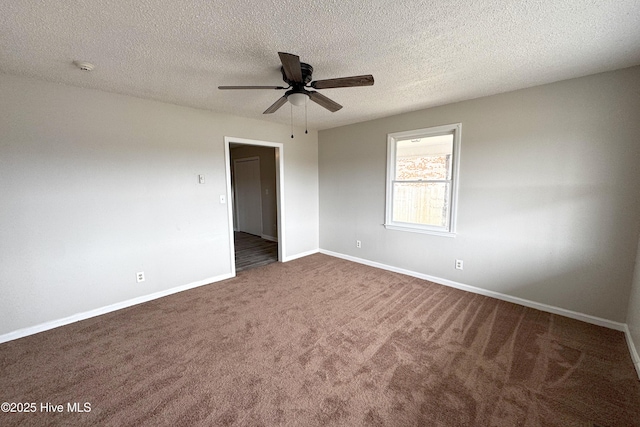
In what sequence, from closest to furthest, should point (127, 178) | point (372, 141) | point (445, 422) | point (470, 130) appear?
point (445, 422) < point (127, 178) < point (470, 130) < point (372, 141)

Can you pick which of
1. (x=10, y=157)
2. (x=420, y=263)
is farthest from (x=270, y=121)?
(x=420, y=263)

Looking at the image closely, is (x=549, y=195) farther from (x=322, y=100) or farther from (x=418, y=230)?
(x=322, y=100)

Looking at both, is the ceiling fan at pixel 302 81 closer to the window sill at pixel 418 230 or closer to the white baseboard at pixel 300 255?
the window sill at pixel 418 230

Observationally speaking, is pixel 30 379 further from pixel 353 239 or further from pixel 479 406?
pixel 353 239

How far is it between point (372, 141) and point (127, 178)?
11.1 ft

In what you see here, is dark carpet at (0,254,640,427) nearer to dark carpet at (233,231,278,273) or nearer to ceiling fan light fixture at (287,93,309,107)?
dark carpet at (233,231,278,273)

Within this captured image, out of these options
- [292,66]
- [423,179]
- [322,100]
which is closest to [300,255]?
[423,179]

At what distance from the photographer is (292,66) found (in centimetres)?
171

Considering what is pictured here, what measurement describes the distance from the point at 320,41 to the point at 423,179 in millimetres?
2445

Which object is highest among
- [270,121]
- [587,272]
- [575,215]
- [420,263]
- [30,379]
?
[270,121]

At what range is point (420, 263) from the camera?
3693 millimetres

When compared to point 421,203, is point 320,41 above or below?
above

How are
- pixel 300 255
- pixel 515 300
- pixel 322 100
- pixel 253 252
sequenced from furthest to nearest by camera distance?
pixel 253 252 → pixel 300 255 → pixel 515 300 → pixel 322 100

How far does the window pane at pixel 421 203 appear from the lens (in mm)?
3455
